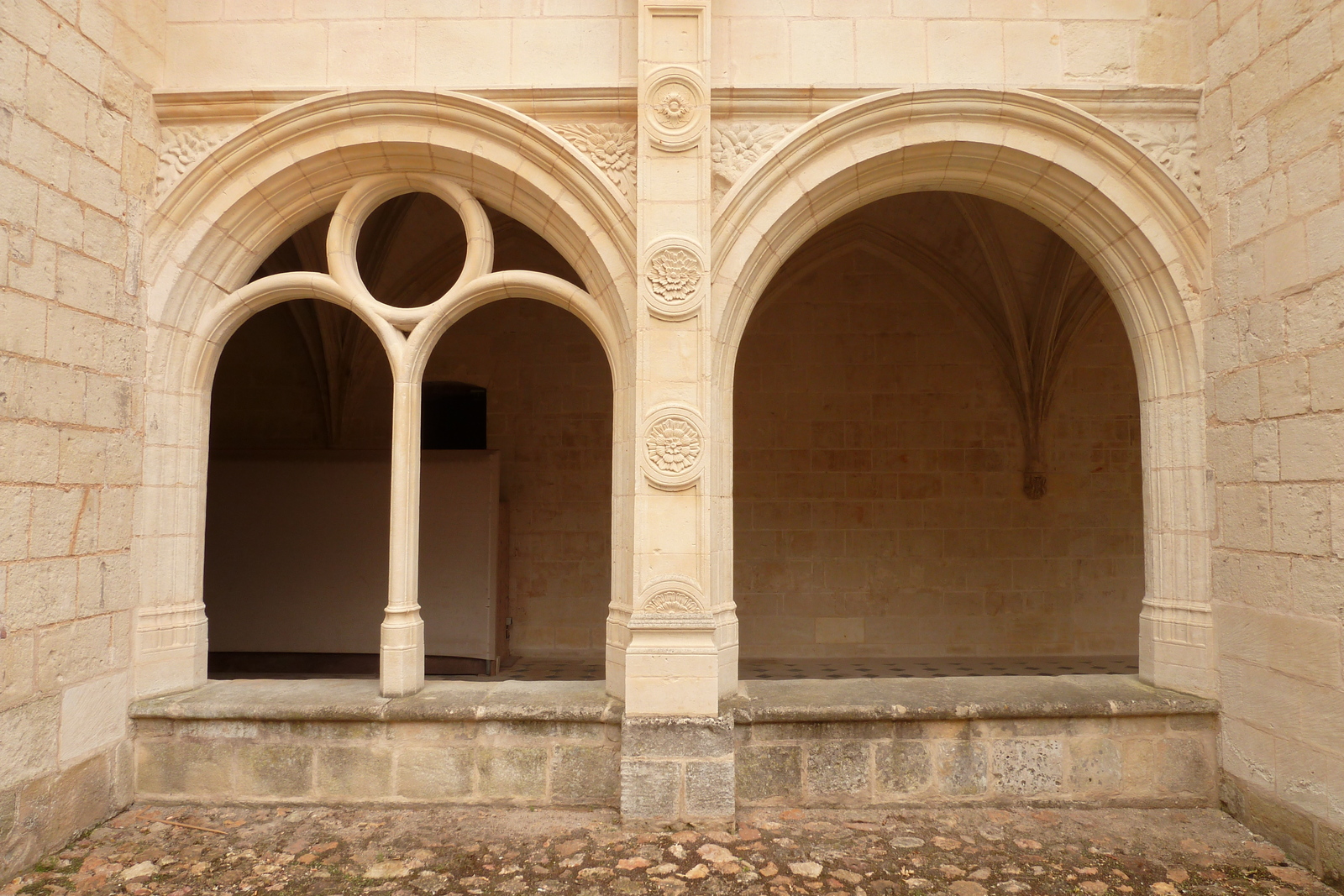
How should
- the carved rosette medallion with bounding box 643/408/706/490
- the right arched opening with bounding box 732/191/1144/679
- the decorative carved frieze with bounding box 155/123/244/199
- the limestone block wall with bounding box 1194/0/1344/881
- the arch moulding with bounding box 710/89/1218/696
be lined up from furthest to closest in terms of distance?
the right arched opening with bounding box 732/191/1144/679 < the decorative carved frieze with bounding box 155/123/244/199 < the arch moulding with bounding box 710/89/1218/696 < the carved rosette medallion with bounding box 643/408/706/490 < the limestone block wall with bounding box 1194/0/1344/881

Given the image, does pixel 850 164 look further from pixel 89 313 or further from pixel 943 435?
pixel 943 435

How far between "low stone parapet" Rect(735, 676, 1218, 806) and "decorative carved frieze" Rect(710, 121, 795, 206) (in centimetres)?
232

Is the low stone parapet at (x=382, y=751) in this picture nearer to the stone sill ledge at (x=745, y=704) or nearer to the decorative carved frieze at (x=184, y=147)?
the stone sill ledge at (x=745, y=704)

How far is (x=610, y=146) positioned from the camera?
3.74 metres

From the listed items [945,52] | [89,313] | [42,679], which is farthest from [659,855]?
[945,52]

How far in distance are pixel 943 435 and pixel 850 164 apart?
406 centimetres

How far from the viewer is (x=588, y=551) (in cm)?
729

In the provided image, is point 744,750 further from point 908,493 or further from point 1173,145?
point 908,493

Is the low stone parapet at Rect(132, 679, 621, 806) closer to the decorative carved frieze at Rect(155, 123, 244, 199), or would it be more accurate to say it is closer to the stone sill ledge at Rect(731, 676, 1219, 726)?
the stone sill ledge at Rect(731, 676, 1219, 726)

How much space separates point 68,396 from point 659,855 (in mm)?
2967

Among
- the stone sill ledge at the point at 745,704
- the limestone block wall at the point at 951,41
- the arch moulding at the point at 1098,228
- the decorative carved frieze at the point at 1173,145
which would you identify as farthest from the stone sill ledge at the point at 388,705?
the decorative carved frieze at the point at 1173,145

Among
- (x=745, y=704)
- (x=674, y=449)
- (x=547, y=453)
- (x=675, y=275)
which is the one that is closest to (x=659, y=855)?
(x=745, y=704)

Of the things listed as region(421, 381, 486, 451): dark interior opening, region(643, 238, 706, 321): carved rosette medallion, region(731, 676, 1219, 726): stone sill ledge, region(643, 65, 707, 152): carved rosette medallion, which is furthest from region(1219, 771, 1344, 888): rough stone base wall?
region(421, 381, 486, 451): dark interior opening

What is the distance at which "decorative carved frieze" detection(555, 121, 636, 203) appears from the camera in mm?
3716
